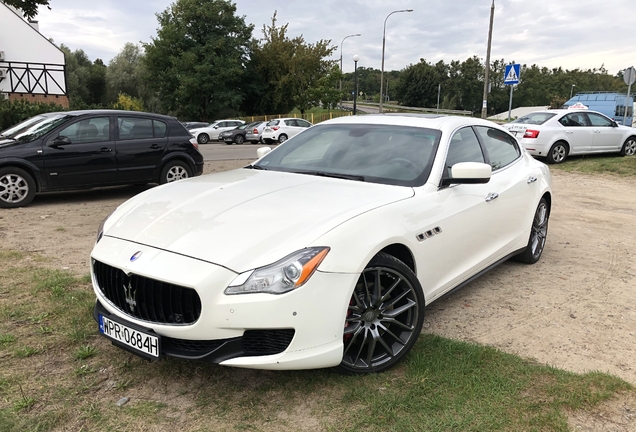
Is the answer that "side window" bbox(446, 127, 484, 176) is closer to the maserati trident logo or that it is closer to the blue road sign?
the maserati trident logo

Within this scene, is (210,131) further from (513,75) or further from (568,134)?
(568,134)

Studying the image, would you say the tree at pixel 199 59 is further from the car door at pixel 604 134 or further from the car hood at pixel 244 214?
the car hood at pixel 244 214

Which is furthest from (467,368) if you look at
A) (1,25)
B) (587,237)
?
(1,25)

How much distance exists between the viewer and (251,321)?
243 cm

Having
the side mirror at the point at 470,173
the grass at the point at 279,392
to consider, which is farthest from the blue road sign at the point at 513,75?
the grass at the point at 279,392

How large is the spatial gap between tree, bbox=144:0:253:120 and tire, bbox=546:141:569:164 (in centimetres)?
3427

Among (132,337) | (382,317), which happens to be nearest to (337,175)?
(382,317)

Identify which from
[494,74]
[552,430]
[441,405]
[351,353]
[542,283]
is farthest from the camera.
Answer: [494,74]

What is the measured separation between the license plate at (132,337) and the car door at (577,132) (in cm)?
1365

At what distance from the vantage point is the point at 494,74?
87.3 meters

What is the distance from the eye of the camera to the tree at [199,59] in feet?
141

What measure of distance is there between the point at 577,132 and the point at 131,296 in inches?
553

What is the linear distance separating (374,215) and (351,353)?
32.0 inches

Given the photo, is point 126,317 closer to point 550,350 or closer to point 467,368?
point 467,368
